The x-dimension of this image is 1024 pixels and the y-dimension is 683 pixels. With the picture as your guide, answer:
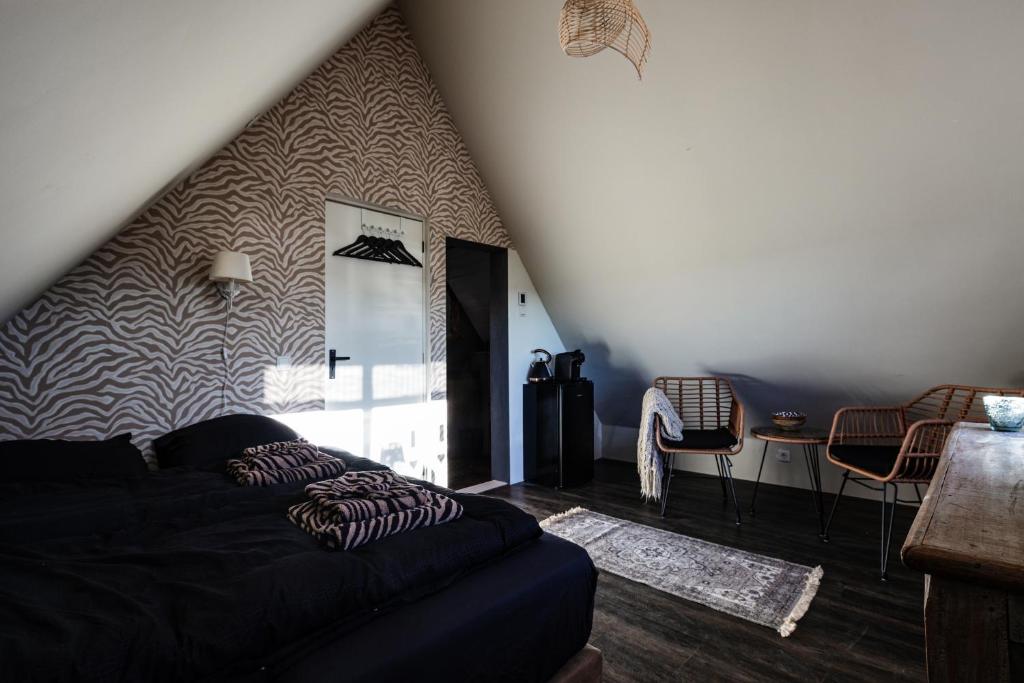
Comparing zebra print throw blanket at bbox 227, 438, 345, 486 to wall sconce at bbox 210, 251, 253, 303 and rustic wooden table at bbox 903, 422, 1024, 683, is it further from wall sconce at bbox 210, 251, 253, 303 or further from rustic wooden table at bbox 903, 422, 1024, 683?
rustic wooden table at bbox 903, 422, 1024, 683

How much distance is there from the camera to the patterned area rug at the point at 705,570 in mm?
2121

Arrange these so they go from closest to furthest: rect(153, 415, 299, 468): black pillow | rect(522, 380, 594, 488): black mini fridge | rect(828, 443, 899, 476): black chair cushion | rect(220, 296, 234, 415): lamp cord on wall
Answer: rect(153, 415, 299, 468): black pillow
rect(828, 443, 899, 476): black chair cushion
rect(220, 296, 234, 415): lamp cord on wall
rect(522, 380, 594, 488): black mini fridge

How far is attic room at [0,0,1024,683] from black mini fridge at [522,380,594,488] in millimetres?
36

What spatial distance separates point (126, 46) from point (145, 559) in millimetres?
1177

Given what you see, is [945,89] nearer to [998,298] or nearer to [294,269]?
[998,298]

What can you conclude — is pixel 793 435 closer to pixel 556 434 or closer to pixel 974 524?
pixel 556 434

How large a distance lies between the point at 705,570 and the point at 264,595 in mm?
2176

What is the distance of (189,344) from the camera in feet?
8.52

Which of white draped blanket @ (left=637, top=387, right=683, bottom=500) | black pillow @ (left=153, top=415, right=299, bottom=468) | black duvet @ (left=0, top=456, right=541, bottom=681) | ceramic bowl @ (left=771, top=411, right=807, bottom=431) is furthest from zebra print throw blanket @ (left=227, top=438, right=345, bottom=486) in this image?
ceramic bowl @ (left=771, top=411, right=807, bottom=431)

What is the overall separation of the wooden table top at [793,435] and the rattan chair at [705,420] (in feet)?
0.54

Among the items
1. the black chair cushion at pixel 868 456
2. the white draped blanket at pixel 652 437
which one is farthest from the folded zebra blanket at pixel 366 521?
the black chair cushion at pixel 868 456

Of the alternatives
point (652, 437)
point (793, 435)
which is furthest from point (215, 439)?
point (793, 435)

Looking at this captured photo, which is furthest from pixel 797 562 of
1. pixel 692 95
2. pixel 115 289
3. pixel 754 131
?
pixel 115 289

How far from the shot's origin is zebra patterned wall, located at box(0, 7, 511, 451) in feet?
7.49
